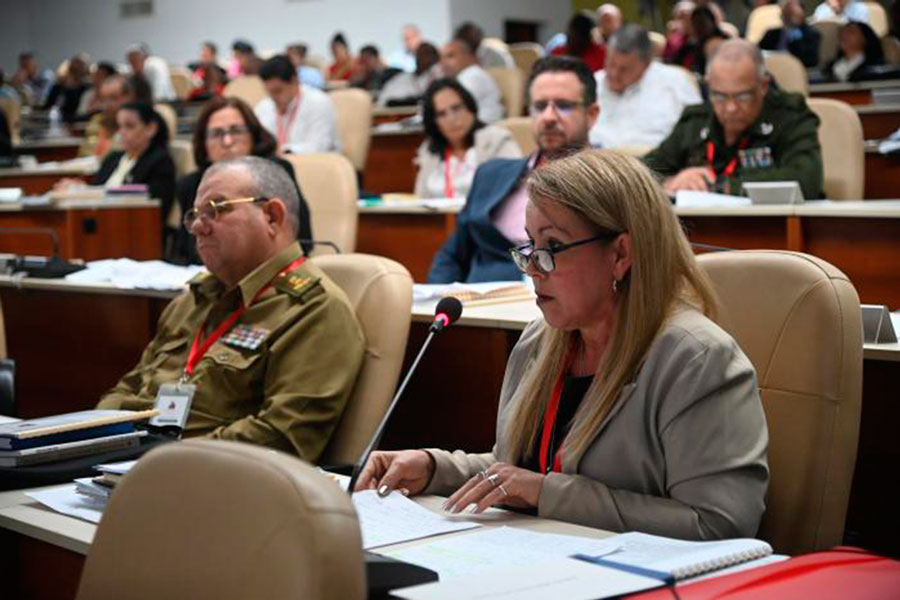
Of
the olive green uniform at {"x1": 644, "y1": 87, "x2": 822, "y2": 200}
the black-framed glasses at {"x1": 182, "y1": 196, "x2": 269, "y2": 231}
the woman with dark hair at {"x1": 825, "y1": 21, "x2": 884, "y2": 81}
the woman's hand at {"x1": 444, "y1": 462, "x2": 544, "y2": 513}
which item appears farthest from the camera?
the woman with dark hair at {"x1": 825, "y1": 21, "x2": 884, "y2": 81}

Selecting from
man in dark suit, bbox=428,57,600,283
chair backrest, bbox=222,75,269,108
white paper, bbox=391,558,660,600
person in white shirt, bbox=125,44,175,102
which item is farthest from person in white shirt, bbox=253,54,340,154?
white paper, bbox=391,558,660,600

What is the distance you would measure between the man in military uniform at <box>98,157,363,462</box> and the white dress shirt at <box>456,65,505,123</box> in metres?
5.56

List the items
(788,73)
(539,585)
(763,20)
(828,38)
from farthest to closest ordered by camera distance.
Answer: (763,20)
(828,38)
(788,73)
(539,585)

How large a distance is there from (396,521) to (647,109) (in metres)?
4.92

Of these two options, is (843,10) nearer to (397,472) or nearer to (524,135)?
(524,135)

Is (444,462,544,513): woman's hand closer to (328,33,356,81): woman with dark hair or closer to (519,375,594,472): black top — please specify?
(519,375,594,472): black top

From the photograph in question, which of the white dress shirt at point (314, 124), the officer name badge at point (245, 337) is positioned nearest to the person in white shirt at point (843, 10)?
Result: the white dress shirt at point (314, 124)

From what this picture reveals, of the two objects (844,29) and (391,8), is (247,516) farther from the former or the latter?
(391,8)

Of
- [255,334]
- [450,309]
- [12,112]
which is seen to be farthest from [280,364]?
[12,112]

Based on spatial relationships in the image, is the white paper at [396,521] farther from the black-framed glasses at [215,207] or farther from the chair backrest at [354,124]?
the chair backrest at [354,124]

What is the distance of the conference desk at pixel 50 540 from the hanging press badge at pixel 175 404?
2.50 feet

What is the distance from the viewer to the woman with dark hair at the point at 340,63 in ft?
43.2

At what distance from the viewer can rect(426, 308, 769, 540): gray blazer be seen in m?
1.71

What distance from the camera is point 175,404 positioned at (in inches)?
108
